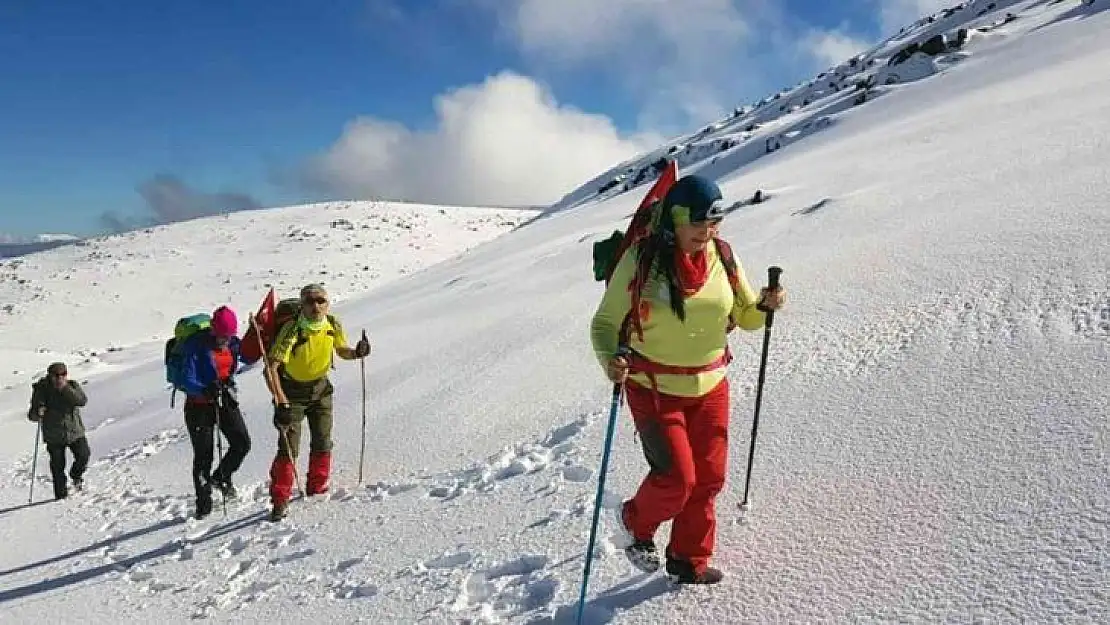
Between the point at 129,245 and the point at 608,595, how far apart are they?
71.4m

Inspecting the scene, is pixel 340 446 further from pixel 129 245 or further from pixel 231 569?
pixel 129 245

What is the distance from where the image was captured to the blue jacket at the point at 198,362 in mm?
7102

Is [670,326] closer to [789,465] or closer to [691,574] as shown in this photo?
[691,574]

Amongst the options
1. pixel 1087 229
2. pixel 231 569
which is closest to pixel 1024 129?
pixel 1087 229

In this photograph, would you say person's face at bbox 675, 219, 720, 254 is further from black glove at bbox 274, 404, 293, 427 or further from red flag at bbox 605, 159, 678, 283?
black glove at bbox 274, 404, 293, 427

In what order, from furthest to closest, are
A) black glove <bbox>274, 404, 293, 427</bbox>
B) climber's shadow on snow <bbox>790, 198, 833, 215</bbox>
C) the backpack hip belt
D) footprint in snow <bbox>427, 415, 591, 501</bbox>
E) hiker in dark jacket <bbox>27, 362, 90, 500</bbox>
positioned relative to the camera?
1. climber's shadow on snow <bbox>790, 198, 833, 215</bbox>
2. hiker in dark jacket <bbox>27, 362, 90, 500</bbox>
3. black glove <bbox>274, 404, 293, 427</bbox>
4. footprint in snow <bbox>427, 415, 591, 501</bbox>
5. the backpack hip belt

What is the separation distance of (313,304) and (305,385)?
78 cm

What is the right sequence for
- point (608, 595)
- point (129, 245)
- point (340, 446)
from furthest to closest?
point (129, 245) → point (340, 446) → point (608, 595)

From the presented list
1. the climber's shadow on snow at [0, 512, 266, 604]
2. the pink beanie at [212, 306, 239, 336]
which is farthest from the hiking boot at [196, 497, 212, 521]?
the pink beanie at [212, 306, 239, 336]

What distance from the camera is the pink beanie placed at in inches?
275

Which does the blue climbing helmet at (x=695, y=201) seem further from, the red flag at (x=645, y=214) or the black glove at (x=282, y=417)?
the black glove at (x=282, y=417)

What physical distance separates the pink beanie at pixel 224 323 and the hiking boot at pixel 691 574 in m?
4.97

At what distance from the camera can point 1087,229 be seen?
19.0 ft

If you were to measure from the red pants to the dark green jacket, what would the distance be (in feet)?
30.2
